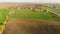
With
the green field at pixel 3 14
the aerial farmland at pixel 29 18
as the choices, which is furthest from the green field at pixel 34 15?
the green field at pixel 3 14

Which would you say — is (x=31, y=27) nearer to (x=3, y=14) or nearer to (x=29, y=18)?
(x=29, y=18)

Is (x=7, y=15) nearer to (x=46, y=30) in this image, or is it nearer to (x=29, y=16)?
(x=29, y=16)

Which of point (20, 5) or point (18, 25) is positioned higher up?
point (20, 5)

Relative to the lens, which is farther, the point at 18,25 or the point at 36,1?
the point at 36,1

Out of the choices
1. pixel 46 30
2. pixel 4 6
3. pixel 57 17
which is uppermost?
pixel 4 6

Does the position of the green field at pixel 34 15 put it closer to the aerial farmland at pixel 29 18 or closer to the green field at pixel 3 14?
the aerial farmland at pixel 29 18

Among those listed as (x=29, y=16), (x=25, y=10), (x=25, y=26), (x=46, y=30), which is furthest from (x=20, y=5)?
(x=46, y=30)

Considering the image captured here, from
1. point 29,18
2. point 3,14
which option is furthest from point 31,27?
point 3,14
